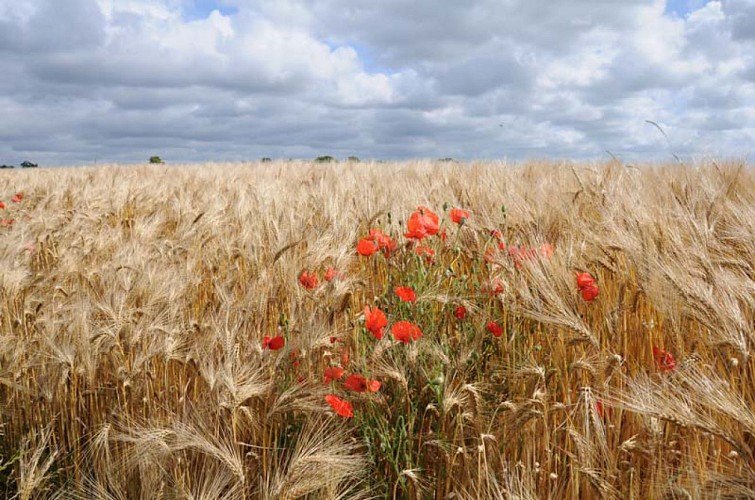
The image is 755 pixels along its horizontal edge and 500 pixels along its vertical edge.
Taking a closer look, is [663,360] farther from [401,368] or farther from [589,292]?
[401,368]

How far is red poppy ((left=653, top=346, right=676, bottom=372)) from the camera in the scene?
1.63 m

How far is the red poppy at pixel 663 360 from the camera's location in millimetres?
1632

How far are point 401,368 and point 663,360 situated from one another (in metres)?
0.79

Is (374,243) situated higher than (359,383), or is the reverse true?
(374,243)

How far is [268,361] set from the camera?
63.9 inches

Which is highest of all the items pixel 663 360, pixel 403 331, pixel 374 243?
pixel 374 243

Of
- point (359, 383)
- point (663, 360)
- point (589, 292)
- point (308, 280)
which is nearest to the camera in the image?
point (359, 383)

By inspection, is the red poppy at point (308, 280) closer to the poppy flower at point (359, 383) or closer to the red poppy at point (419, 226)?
the red poppy at point (419, 226)

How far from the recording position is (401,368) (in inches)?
58.6

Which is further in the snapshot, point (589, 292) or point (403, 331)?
point (589, 292)

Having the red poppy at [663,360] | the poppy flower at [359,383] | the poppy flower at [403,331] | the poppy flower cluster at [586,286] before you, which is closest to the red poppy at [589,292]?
the poppy flower cluster at [586,286]

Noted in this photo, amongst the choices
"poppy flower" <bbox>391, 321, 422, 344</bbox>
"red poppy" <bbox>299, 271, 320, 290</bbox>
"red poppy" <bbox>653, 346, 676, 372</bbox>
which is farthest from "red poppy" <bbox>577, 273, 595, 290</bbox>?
"red poppy" <bbox>299, 271, 320, 290</bbox>

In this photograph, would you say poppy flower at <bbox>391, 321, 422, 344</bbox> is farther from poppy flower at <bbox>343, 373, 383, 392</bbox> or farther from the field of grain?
poppy flower at <bbox>343, 373, 383, 392</bbox>

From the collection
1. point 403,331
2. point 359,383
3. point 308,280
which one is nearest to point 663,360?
point 403,331
